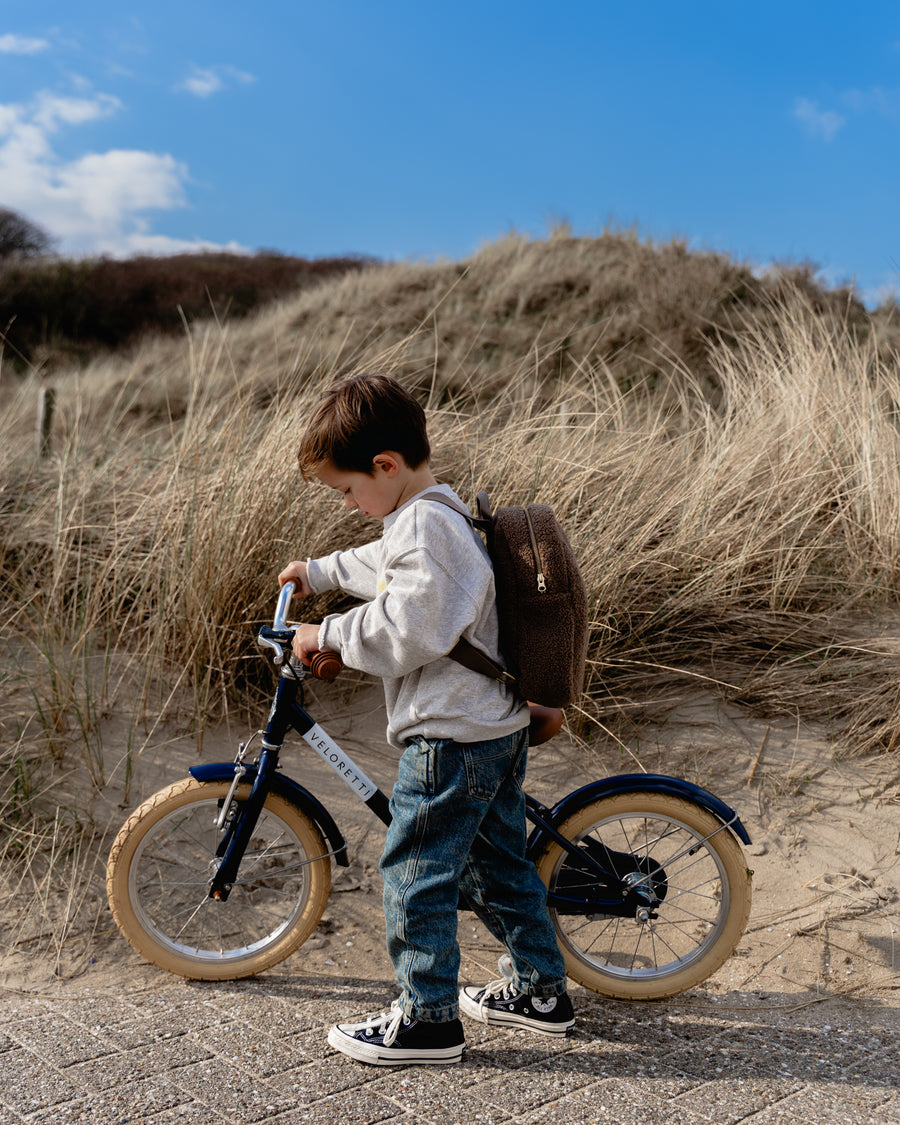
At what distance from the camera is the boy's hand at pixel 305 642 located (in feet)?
8.00

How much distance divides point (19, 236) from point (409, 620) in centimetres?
3438

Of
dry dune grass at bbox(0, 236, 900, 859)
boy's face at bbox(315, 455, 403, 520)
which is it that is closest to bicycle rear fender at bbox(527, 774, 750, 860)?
boy's face at bbox(315, 455, 403, 520)

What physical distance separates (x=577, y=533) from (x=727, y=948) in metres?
2.24

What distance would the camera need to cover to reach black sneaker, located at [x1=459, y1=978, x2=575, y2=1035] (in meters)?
2.69

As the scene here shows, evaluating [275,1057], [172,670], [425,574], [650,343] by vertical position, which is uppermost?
[650,343]

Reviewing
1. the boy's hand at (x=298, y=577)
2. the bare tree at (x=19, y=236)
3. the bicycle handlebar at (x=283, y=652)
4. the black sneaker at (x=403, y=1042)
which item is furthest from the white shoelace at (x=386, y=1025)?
the bare tree at (x=19, y=236)

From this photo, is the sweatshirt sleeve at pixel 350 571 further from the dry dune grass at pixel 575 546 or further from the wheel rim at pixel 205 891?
the dry dune grass at pixel 575 546

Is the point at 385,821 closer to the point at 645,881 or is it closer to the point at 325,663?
the point at 325,663

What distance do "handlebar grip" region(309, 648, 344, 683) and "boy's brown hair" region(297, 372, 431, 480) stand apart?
1.58 ft

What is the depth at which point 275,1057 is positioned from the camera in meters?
2.53

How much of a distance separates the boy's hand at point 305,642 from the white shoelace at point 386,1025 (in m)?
1.00

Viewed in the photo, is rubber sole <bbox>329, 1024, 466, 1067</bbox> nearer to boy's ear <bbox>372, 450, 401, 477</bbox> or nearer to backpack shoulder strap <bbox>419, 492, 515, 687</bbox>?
backpack shoulder strap <bbox>419, 492, 515, 687</bbox>

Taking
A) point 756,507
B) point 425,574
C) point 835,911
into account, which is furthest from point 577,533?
point 425,574

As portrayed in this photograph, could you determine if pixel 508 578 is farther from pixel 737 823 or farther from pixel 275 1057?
pixel 275 1057
